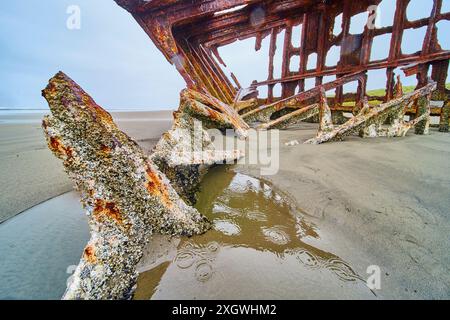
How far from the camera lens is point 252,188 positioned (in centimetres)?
196

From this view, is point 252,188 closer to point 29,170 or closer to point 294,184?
point 294,184

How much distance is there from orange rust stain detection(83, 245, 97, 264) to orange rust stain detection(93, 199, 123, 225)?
126 millimetres

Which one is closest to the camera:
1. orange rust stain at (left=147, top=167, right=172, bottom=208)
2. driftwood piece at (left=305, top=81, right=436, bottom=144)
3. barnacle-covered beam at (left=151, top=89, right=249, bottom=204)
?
orange rust stain at (left=147, top=167, right=172, bottom=208)

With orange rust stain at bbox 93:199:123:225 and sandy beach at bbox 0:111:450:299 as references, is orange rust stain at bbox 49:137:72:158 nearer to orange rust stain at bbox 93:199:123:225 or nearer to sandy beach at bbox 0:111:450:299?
orange rust stain at bbox 93:199:123:225

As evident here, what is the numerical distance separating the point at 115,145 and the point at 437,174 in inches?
93.7

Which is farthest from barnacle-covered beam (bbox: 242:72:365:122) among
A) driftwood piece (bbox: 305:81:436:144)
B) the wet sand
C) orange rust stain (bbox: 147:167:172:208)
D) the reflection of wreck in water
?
orange rust stain (bbox: 147:167:172:208)

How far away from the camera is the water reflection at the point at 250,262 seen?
93cm

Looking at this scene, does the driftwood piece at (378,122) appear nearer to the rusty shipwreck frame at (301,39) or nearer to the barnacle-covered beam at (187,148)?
the rusty shipwreck frame at (301,39)

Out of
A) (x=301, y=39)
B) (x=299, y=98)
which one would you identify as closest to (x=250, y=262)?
(x=299, y=98)

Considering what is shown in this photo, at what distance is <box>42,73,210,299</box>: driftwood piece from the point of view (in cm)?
86

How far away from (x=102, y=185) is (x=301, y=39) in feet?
21.7

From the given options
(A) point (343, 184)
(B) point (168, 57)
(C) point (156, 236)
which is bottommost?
(C) point (156, 236)
